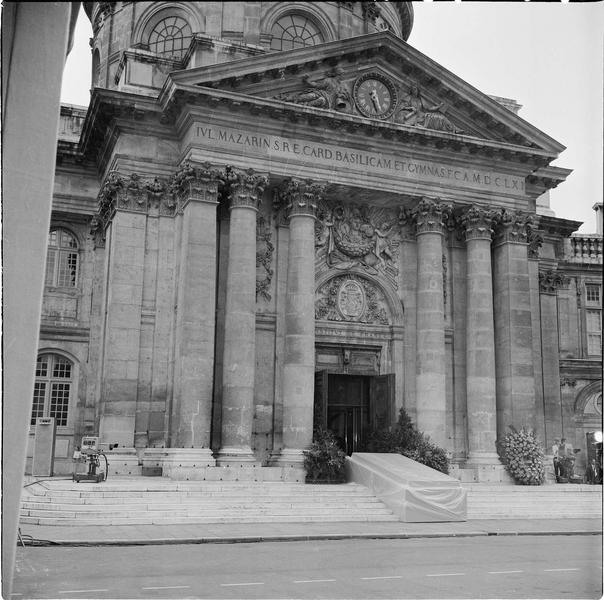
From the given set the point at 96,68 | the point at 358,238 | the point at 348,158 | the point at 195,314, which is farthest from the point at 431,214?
the point at 96,68

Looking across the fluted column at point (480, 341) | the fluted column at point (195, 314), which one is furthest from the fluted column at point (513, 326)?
the fluted column at point (195, 314)

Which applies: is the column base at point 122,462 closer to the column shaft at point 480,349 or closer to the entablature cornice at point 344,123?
the entablature cornice at point 344,123

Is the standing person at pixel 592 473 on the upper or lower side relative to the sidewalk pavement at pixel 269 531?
upper

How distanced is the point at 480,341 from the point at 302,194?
8259 mm

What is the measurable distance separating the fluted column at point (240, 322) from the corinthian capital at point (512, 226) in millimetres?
9302

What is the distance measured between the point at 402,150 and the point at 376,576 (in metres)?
19.6

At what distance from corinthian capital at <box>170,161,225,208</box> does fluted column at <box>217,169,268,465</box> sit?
1.84 feet

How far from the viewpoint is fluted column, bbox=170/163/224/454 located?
2550 cm

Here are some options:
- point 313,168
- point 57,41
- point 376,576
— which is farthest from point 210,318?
point 57,41

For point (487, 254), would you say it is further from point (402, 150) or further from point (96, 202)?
point (96, 202)

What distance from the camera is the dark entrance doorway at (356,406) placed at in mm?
29031

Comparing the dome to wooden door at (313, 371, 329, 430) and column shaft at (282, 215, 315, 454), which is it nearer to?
column shaft at (282, 215, 315, 454)

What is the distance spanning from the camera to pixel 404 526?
2108 cm

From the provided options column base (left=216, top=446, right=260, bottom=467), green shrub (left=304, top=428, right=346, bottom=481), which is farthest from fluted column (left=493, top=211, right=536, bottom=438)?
column base (left=216, top=446, right=260, bottom=467)
